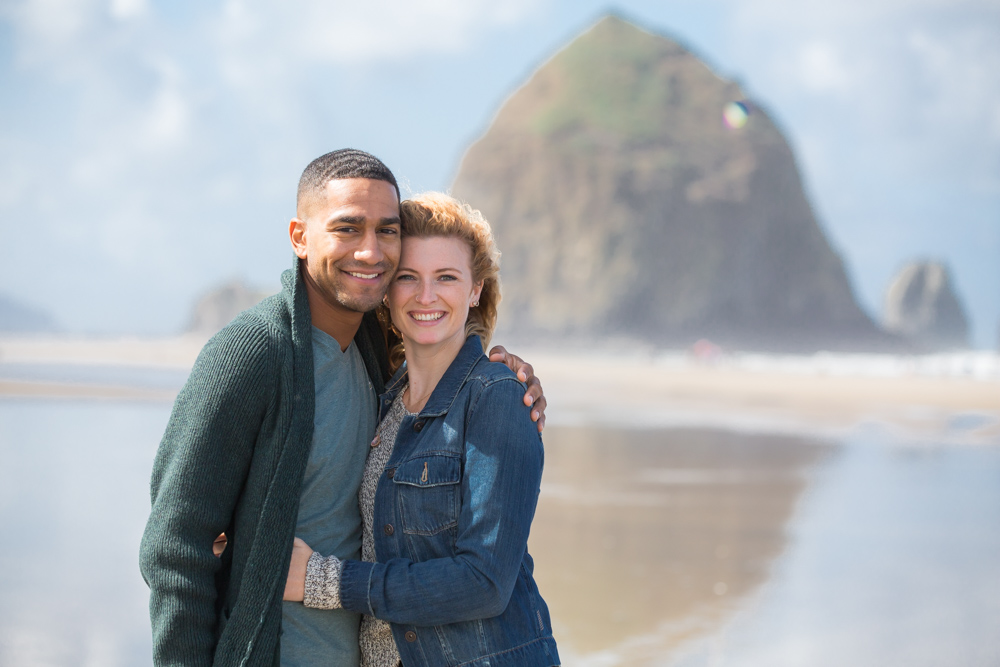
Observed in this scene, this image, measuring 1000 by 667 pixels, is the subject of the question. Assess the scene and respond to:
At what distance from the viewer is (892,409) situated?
23.2 meters

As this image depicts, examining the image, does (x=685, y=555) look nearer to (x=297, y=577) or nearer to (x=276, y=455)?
(x=297, y=577)

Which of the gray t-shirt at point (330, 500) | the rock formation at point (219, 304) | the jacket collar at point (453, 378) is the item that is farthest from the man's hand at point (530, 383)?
the rock formation at point (219, 304)

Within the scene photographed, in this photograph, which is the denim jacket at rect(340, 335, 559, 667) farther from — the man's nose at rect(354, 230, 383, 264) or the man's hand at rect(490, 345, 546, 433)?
the man's nose at rect(354, 230, 383, 264)

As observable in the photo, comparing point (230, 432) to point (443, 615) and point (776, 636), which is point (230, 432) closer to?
point (443, 615)

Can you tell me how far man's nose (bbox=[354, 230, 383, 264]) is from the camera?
2299 millimetres

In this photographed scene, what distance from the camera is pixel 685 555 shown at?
26.5 feet

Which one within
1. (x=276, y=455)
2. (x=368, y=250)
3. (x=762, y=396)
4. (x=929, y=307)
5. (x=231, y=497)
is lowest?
(x=231, y=497)

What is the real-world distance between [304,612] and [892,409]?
23.8m

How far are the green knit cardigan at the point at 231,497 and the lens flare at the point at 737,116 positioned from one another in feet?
271

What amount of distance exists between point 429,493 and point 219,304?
349ft

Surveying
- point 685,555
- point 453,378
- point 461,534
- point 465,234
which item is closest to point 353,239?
point 465,234

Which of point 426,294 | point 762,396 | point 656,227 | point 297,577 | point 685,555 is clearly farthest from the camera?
point 656,227

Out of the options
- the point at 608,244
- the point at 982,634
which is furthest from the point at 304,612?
the point at 608,244

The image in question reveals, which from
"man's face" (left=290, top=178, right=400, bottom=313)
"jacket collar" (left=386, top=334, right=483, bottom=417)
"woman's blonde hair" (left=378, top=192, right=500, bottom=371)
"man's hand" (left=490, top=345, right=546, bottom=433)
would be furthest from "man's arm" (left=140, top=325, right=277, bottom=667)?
"man's hand" (left=490, top=345, right=546, bottom=433)
